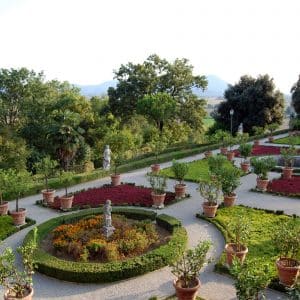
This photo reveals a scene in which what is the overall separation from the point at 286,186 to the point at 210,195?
6566 mm

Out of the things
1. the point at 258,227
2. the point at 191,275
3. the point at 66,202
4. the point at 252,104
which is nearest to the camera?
the point at 191,275

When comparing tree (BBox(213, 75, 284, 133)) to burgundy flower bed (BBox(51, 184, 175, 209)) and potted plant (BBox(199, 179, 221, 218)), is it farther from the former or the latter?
potted plant (BBox(199, 179, 221, 218))

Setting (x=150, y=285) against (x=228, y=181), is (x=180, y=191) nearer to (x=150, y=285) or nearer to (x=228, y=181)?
(x=228, y=181)

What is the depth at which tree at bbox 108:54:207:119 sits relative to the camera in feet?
142

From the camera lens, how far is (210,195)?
17.1 metres

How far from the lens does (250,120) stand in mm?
48031

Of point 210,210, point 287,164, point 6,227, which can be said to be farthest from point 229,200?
point 6,227

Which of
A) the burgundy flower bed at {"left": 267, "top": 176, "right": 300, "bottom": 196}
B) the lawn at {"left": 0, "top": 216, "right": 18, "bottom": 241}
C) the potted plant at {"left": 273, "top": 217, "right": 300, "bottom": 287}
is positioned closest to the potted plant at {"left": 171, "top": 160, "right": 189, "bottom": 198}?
the burgundy flower bed at {"left": 267, "top": 176, "right": 300, "bottom": 196}

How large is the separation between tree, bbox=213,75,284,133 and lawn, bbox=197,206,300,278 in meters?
31.4

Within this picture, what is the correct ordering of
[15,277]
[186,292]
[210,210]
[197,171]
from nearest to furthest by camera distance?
[186,292] < [15,277] < [210,210] < [197,171]

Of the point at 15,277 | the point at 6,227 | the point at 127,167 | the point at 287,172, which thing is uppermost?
the point at 287,172

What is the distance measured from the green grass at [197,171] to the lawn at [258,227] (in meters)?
5.92

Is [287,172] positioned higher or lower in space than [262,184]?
higher

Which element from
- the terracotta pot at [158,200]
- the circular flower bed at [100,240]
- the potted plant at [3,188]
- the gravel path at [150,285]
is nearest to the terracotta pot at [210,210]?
the gravel path at [150,285]
